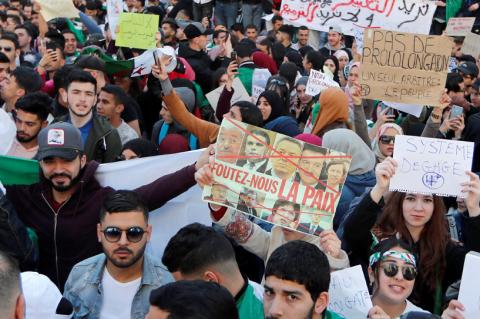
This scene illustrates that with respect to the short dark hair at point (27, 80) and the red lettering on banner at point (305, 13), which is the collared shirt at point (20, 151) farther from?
the red lettering on banner at point (305, 13)

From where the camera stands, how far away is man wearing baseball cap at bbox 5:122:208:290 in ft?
15.4

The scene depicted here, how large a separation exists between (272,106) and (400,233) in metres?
3.22

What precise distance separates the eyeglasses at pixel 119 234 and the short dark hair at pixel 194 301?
46.3 inches

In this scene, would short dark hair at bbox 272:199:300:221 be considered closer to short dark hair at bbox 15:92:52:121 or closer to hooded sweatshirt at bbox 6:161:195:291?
hooded sweatshirt at bbox 6:161:195:291

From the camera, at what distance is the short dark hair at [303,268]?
3.65m

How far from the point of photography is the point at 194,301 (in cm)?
283

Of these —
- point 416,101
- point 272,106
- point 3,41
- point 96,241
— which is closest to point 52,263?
point 96,241

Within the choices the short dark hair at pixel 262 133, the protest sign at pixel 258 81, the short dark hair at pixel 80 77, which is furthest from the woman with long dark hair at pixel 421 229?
the protest sign at pixel 258 81

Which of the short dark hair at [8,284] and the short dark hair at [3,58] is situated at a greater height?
the short dark hair at [8,284]

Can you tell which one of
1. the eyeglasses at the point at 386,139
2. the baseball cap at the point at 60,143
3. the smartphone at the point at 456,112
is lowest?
the smartphone at the point at 456,112

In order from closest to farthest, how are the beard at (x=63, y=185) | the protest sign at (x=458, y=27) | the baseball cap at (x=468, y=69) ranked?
the beard at (x=63, y=185), the baseball cap at (x=468, y=69), the protest sign at (x=458, y=27)

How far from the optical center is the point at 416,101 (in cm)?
640

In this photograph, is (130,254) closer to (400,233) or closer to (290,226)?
(290,226)

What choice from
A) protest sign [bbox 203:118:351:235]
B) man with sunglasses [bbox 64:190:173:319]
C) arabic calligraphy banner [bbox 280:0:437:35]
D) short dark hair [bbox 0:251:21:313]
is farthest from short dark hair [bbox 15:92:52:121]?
arabic calligraphy banner [bbox 280:0:437:35]
